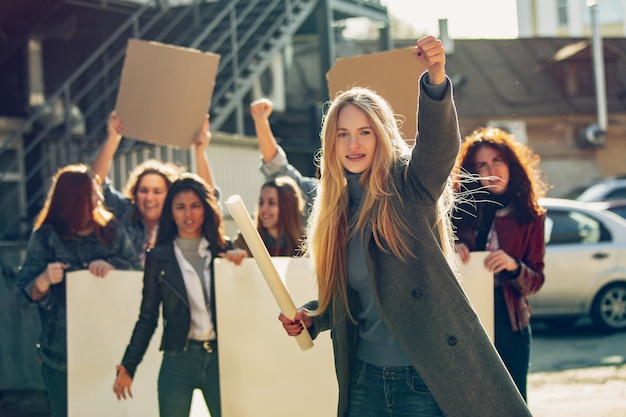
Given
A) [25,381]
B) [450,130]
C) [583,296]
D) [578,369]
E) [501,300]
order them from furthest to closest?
[583,296], [578,369], [25,381], [501,300], [450,130]

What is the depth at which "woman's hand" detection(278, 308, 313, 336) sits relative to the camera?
11.1ft

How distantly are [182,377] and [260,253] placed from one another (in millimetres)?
1712

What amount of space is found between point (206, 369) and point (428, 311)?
6.62 feet

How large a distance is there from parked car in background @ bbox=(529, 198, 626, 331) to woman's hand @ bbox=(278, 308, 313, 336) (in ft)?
25.6

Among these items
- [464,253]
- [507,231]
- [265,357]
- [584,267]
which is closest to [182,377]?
[265,357]

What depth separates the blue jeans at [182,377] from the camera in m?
4.72

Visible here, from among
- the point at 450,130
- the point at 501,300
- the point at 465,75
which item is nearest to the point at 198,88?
the point at 501,300

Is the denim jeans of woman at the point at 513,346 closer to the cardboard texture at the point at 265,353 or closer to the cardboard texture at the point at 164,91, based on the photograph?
the cardboard texture at the point at 265,353

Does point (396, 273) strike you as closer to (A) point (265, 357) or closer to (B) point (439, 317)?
(B) point (439, 317)

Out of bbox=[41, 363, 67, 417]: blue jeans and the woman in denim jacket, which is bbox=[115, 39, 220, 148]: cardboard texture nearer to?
the woman in denim jacket

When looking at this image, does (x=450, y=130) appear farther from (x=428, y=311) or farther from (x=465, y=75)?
(x=465, y=75)

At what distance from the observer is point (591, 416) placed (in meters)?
6.91

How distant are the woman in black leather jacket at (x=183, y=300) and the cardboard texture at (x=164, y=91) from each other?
106 cm

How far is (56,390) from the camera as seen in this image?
5.24 m
